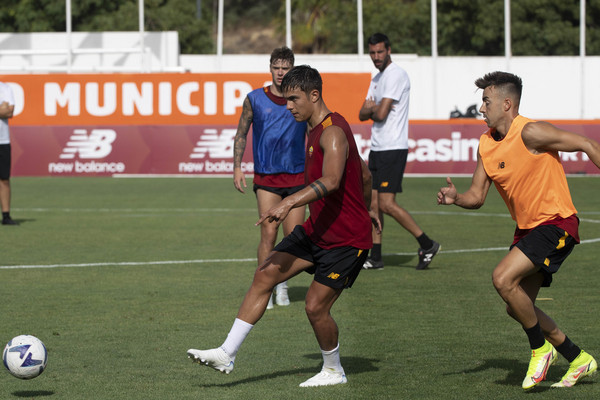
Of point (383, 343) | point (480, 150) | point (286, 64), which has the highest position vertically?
point (286, 64)

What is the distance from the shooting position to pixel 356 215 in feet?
20.7

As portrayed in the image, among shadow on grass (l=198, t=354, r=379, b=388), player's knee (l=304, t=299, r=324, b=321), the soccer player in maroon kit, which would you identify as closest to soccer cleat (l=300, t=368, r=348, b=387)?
the soccer player in maroon kit

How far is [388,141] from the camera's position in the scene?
11.4 metres

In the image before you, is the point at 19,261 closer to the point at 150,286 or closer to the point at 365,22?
the point at 150,286

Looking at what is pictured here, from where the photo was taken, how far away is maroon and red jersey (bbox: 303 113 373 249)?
20.6 ft

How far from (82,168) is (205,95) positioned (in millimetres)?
3924

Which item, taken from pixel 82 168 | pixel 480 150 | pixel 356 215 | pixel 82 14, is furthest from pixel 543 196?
pixel 82 14

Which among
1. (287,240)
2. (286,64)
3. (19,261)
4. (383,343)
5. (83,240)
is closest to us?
(287,240)

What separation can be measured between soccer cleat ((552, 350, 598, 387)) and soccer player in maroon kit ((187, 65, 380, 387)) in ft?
4.47

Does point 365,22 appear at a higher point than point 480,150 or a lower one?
higher

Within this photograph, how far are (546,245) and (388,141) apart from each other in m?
5.39

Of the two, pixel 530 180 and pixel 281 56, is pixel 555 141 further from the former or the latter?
pixel 281 56

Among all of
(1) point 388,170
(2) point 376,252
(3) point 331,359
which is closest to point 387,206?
(1) point 388,170

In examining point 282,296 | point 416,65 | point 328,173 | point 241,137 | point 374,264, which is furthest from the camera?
point 416,65
